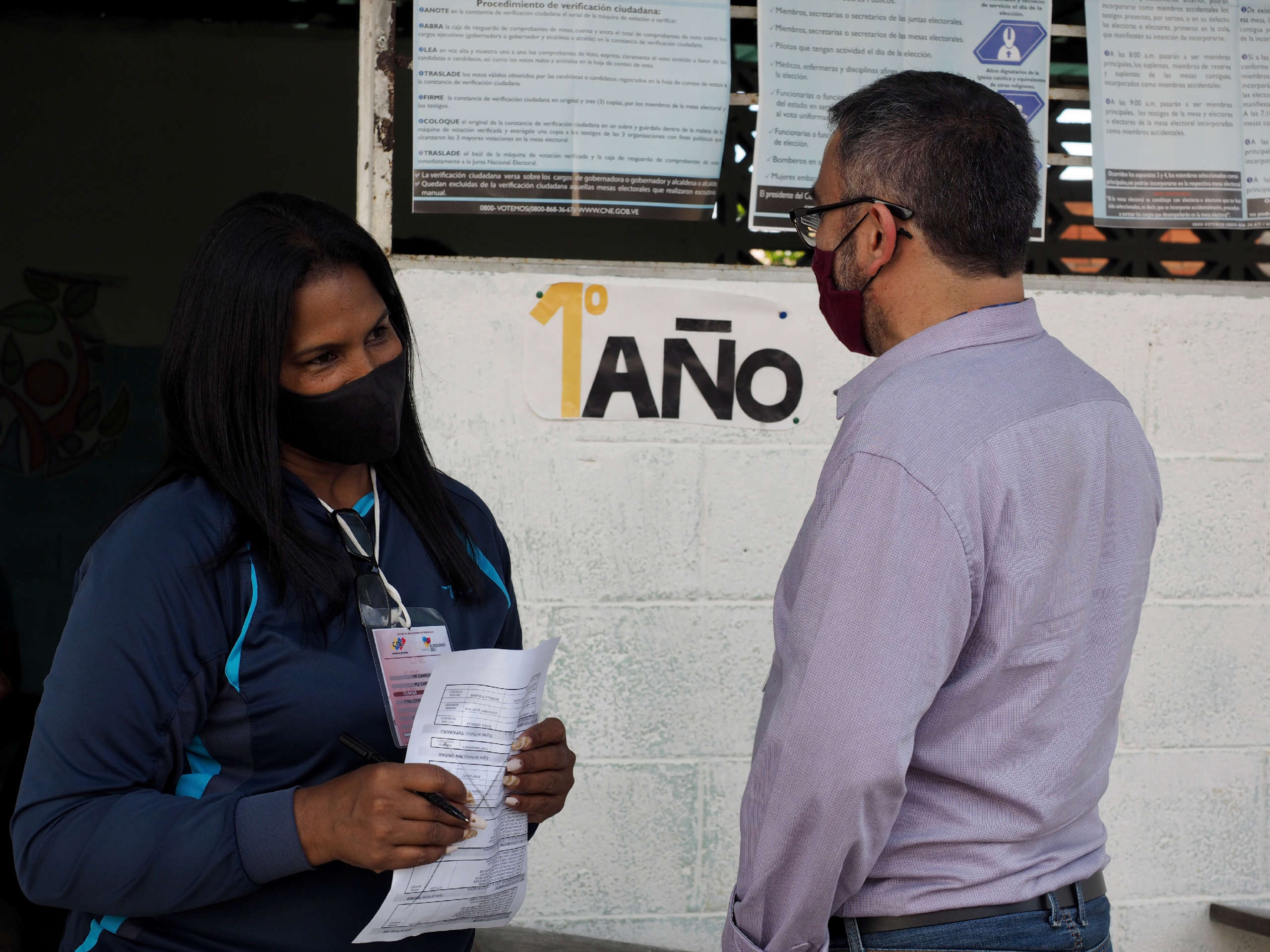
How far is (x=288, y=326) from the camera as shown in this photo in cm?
133

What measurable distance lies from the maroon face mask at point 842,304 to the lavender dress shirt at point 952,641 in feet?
0.37

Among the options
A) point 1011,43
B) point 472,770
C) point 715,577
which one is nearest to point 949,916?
point 472,770

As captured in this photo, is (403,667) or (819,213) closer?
(403,667)

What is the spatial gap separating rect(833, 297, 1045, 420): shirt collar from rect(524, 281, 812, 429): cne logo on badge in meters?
1.20

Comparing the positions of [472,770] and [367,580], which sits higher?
[367,580]

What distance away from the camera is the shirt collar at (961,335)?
4.36 ft

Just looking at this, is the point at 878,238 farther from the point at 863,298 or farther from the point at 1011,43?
the point at 1011,43

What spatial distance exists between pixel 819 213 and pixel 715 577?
125cm

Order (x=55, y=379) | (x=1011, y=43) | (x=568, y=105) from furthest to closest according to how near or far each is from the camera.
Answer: (x=55, y=379), (x=1011, y=43), (x=568, y=105)

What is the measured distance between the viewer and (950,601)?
119 centimetres

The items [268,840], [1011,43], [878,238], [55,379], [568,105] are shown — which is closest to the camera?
[268,840]

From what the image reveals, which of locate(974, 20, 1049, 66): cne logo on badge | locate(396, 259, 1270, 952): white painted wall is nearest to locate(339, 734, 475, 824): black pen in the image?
locate(396, 259, 1270, 952): white painted wall

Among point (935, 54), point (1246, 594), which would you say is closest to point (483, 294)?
point (935, 54)

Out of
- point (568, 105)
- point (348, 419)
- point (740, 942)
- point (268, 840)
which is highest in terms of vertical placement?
point (568, 105)
